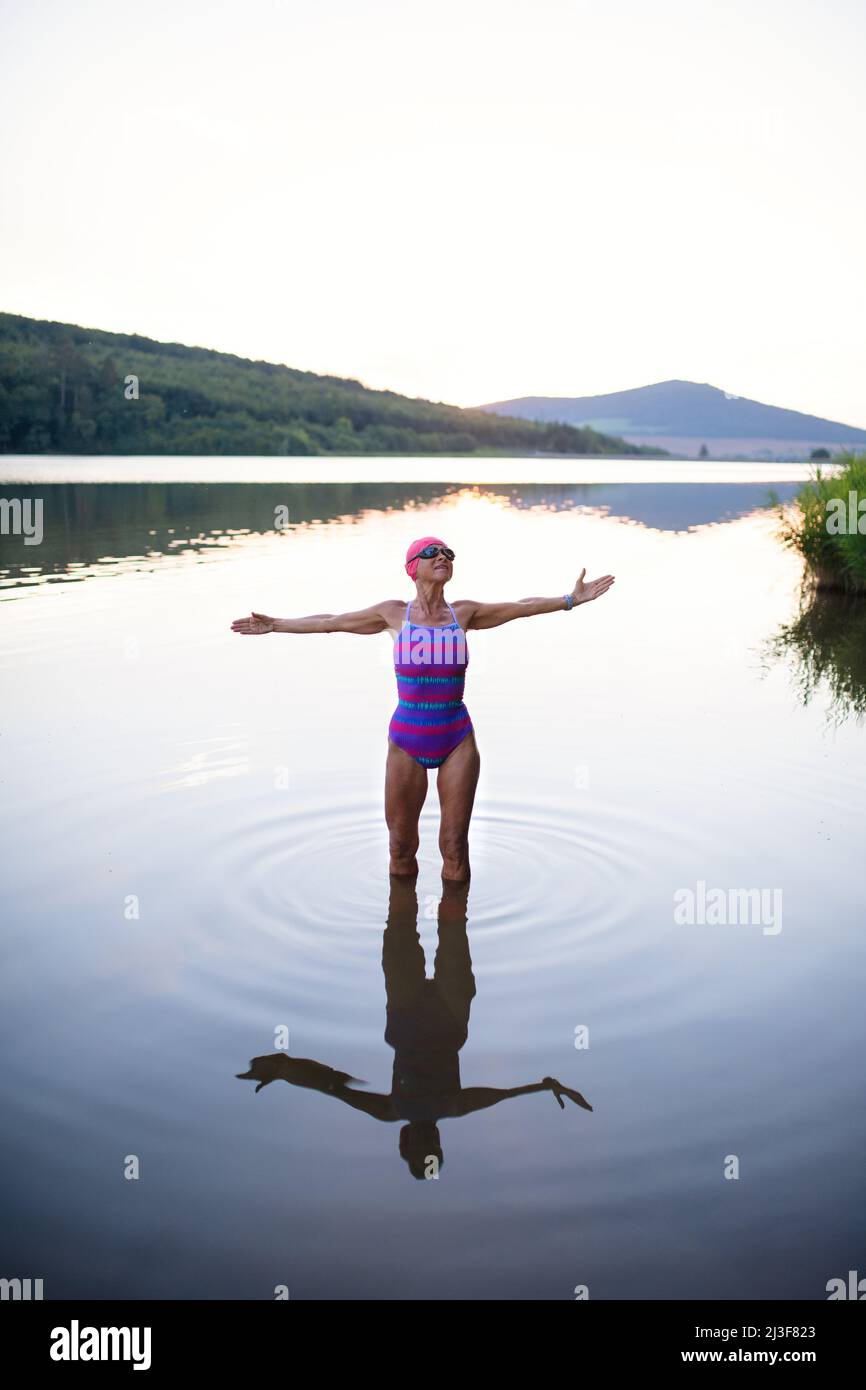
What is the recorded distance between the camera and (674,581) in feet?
82.0

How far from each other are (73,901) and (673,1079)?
11.9ft

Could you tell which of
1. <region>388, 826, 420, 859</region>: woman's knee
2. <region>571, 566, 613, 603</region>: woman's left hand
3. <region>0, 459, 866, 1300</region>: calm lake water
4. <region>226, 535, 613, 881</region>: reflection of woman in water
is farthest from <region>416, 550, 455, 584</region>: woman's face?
<region>0, 459, 866, 1300</region>: calm lake water

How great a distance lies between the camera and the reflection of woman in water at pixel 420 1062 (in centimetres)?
504

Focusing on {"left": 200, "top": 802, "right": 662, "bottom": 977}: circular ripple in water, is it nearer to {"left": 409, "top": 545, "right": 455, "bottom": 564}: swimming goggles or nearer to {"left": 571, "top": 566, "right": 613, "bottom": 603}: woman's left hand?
{"left": 571, "top": 566, "right": 613, "bottom": 603}: woman's left hand

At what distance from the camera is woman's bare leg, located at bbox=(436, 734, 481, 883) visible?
742 cm

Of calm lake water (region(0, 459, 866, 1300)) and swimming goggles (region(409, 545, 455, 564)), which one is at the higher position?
swimming goggles (region(409, 545, 455, 564))

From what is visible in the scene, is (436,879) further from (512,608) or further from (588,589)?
(588,589)

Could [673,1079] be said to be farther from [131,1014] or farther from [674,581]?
[674,581]

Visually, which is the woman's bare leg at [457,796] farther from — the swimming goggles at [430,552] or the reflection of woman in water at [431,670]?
the swimming goggles at [430,552]

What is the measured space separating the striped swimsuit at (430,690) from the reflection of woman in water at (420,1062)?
3.35 feet

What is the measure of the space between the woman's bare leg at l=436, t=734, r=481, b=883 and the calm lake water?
284 mm

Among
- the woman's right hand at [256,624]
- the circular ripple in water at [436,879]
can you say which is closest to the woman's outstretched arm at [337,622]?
the woman's right hand at [256,624]
